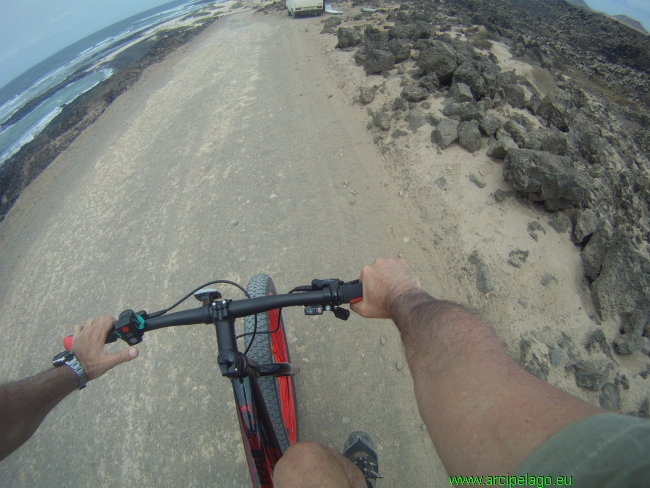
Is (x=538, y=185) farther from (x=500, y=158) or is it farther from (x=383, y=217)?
(x=383, y=217)

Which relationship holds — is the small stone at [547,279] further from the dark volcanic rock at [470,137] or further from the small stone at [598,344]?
the dark volcanic rock at [470,137]

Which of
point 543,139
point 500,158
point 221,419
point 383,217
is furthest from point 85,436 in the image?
point 543,139

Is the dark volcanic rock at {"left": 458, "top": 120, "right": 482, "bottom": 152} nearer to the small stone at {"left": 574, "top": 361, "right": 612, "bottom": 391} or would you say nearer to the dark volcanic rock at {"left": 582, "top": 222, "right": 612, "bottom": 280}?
the dark volcanic rock at {"left": 582, "top": 222, "right": 612, "bottom": 280}

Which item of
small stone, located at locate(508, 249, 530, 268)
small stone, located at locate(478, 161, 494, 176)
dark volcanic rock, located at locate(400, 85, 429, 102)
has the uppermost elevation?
dark volcanic rock, located at locate(400, 85, 429, 102)

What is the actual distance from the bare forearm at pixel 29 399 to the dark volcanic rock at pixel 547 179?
13.7 feet

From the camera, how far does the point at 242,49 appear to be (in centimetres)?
1064

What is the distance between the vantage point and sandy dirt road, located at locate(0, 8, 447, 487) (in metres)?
2.64

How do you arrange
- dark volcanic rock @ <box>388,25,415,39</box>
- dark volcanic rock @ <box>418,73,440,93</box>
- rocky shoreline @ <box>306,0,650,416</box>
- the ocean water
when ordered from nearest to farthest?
rocky shoreline @ <box>306,0,650,416</box> → dark volcanic rock @ <box>418,73,440,93</box> → dark volcanic rock @ <box>388,25,415,39</box> → the ocean water

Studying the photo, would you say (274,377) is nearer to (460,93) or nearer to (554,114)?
(460,93)

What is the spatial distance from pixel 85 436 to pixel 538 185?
4.92 m

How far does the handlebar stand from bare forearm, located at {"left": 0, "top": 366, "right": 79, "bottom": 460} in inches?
8.7

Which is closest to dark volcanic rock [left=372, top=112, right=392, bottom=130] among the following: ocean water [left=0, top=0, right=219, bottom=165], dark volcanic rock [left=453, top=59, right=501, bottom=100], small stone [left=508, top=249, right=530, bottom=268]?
dark volcanic rock [left=453, top=59, right=501, bottom=100]

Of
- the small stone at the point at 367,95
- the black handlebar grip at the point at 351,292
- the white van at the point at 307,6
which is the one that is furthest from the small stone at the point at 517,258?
the white van at the point at 307,6

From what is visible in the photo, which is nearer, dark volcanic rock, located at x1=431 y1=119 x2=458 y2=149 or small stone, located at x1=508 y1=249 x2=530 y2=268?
small stone, located at x1=508 y1=249 x2=530 y2=268
